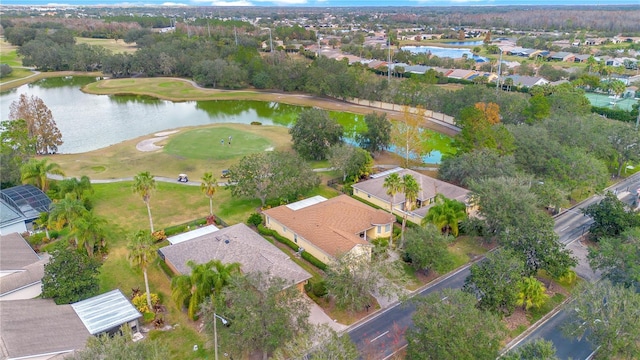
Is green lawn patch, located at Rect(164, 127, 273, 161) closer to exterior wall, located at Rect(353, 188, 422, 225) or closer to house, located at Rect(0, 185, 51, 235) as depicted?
exterior wall, located at Rect(353, 188, 422, 225)

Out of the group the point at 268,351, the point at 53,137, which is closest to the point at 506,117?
the point at 268,351


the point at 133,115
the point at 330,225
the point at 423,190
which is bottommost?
the point at 133,115

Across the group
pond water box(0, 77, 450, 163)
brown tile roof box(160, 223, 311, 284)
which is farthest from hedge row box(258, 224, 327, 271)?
pond water box(0, 77, 450, 163)

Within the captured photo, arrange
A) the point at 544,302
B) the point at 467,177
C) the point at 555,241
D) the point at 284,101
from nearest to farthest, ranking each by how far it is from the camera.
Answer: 1. the point at 544,302
2. the point at 555,241
3. the point at 467,177
4. the point at 284,101

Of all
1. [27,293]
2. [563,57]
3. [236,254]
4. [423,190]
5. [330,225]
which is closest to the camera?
[27,293]

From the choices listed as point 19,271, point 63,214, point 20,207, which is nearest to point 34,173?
point 20,207

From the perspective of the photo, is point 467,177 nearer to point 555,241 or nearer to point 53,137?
point 555,241

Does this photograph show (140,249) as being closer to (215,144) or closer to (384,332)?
(384,332)
